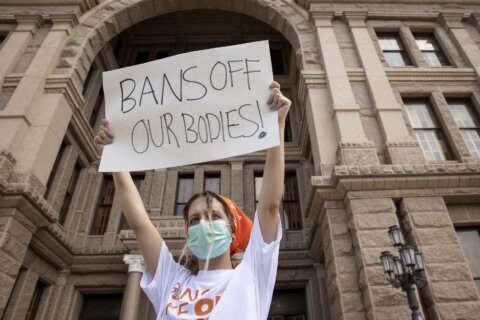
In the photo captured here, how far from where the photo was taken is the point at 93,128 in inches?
562

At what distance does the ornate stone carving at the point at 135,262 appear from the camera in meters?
10.0

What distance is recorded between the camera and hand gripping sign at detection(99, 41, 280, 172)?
251 centimetres

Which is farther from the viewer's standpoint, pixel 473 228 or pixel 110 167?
pixel 473 228

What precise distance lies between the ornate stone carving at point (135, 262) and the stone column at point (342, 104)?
676 centimetres

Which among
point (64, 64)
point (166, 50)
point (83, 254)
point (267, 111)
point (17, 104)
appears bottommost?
point (267, 111)

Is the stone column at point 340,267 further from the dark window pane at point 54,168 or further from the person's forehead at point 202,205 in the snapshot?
the dark window pane at point 54,168

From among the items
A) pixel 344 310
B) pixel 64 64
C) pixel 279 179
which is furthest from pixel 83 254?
pixel 279 179

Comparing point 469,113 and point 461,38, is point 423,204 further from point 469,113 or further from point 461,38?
point 461,38

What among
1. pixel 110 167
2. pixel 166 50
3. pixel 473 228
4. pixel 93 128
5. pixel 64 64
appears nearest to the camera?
pixel 110 167

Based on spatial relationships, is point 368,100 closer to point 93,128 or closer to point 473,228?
point 473,228

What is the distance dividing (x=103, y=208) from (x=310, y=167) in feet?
28.6

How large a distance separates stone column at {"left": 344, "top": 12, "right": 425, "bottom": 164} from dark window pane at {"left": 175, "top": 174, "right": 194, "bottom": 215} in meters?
8.04

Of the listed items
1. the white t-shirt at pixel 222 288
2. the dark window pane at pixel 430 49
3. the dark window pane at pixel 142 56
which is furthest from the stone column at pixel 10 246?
the dark window pane at pixel 430 49

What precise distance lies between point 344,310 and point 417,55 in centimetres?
932
